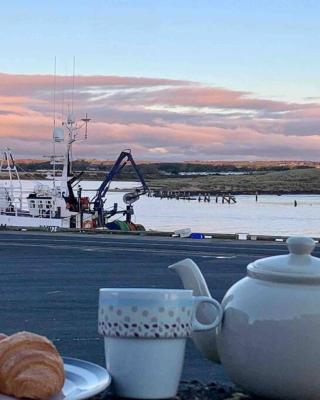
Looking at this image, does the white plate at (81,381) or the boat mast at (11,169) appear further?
the boat mast at (11,169)

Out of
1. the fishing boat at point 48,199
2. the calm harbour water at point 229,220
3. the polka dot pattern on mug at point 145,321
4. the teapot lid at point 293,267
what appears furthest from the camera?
the calm harbour water at point 229,220

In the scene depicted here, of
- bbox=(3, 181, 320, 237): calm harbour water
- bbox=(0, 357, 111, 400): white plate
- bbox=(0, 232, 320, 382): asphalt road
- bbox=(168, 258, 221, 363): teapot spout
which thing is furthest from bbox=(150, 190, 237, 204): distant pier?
bbox=(0, 357, 111, 400): white plate

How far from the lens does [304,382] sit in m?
4.10

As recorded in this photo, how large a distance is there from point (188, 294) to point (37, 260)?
48.0ft

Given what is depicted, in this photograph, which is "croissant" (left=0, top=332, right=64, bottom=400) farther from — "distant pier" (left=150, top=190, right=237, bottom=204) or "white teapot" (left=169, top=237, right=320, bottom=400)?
"distant pier" (left=150, top=190, right=237, bottom=204)

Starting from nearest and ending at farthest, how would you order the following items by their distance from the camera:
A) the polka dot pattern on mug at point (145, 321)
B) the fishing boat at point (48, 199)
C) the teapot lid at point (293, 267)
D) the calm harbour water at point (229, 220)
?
the polka dot pattern on mug at point (145, 321), the teapot lid at point (293, 267), the fishing boat at point (48, 199), the calm harbour water at point (229, 220)

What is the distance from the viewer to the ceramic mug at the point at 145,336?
4.08 m

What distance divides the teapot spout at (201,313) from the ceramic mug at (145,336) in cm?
22

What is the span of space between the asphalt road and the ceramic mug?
1886 millimetres

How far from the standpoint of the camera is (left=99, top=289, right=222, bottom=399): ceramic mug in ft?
13.4

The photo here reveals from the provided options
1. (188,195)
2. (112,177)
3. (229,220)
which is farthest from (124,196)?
(188,195)

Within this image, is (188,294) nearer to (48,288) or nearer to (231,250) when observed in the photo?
(48,288)

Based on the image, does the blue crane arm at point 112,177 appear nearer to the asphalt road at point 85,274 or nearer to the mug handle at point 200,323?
the asphalt road at point 85,274

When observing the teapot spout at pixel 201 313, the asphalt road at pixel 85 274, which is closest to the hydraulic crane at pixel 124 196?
the asphalt road at pixel 85 274
